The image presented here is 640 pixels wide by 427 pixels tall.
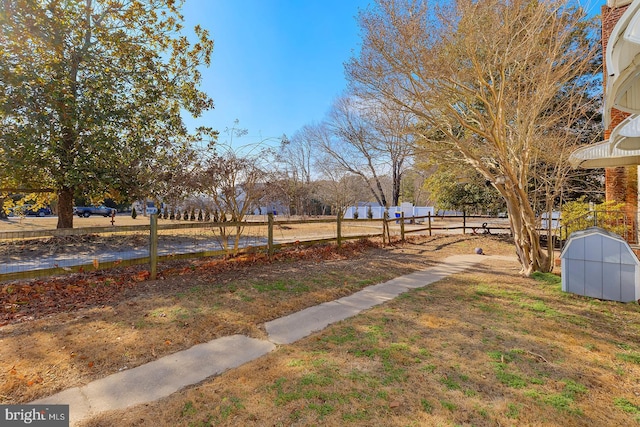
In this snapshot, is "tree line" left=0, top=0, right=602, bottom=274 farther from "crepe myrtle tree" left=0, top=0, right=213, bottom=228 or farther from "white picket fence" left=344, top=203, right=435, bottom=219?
"white picket fence" left=344, top=203, right=435, bottom=219

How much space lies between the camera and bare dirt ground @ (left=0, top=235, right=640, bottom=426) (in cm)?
219

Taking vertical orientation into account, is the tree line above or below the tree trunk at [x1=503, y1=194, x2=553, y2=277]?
above

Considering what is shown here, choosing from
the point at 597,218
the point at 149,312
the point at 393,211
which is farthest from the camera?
the point at 393,211

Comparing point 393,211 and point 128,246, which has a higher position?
point 393,211

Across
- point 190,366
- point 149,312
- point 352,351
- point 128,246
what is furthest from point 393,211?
point 190,366

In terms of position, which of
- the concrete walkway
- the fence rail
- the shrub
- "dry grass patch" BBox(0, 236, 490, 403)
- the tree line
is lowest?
the concrete walkway

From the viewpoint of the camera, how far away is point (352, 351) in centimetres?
309

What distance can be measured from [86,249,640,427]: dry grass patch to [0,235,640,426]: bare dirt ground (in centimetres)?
1

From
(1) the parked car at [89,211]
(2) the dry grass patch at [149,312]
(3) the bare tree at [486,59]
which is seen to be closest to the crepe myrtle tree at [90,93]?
(2) the dry grass patch at [149,312]

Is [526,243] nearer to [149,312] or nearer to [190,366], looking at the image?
[190,366]

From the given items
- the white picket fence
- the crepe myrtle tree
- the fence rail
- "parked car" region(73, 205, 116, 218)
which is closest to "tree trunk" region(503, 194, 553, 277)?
the fence rail

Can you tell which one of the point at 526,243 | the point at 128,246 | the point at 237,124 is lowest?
the point at 128,246

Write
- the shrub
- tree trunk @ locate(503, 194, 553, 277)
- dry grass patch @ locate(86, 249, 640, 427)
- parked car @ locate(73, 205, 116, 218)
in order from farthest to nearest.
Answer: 1. parked car @ locate(73, 205, 116, 218)
2. the shrub
3. tree trunk @ locate(503, 194, 553, 277)
4. dry grass patch @ locate(86, 249, 640, 427)

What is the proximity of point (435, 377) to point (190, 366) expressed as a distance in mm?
2240
